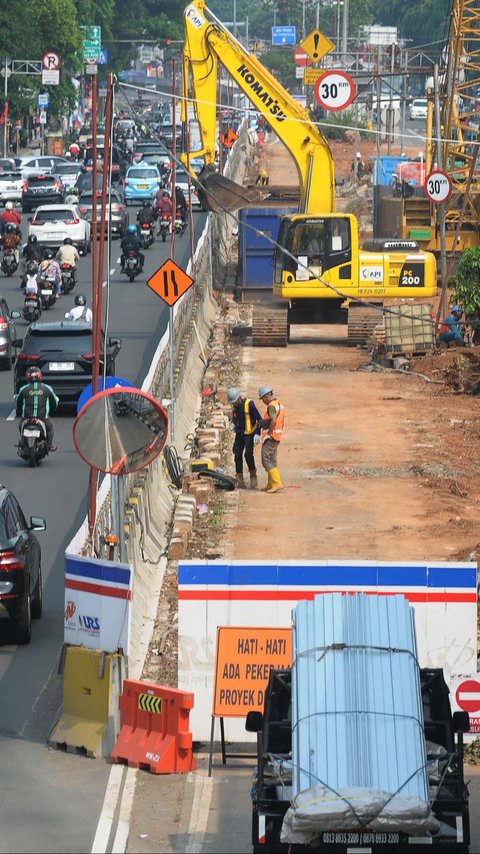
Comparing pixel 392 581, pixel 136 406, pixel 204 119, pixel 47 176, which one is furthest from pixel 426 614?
pixel 47 176

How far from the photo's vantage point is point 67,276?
4719cm

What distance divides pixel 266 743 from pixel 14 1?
9906 centimetres

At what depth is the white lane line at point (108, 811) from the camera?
1233 centimetres

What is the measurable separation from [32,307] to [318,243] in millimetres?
6356

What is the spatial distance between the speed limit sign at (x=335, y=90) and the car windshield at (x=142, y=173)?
23926 millimetres

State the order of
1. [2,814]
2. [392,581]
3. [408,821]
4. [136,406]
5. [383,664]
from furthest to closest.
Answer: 1. [136,406]
2. [392,581]
3. [2,814]
4. [383,664]
5. [408,821]

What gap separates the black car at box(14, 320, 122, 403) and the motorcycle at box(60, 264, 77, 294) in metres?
15.3

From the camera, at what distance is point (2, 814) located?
12953 mm

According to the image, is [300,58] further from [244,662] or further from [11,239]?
[244,662]

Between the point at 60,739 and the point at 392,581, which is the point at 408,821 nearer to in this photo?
the point at 392,581

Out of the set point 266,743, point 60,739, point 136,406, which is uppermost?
point 136,406

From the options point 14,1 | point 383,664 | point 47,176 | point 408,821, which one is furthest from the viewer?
point 14,1

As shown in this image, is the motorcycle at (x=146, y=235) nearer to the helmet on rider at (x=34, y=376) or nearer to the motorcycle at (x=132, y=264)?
the motorcycle at (x=132, y=264)

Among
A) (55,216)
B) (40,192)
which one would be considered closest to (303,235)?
(55,216)
